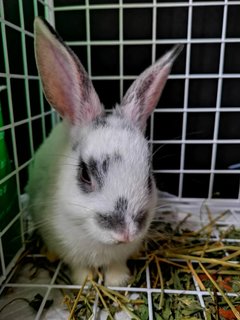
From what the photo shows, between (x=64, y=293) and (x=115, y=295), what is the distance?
0.52 feet

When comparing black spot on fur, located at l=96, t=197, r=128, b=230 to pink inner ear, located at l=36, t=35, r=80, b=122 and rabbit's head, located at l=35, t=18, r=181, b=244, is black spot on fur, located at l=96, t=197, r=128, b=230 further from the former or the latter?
pink inner ear, located at l=36, t=35, r=80, b=122

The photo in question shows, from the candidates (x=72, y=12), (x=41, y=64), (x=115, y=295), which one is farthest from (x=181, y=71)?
(x=115, y=295)

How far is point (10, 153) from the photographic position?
106 centimetres

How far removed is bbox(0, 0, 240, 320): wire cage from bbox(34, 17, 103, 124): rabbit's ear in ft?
0.41

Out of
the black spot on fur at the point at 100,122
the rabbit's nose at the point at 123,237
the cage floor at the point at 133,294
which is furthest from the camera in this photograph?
the black spot on fur at the point at 100,122

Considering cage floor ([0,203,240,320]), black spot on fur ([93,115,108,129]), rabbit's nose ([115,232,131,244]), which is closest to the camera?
rabbit's nose ([115,232,131,244])

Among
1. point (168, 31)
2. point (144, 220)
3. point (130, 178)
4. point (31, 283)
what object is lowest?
point (31, 283)

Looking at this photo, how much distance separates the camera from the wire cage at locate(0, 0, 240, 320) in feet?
3.36

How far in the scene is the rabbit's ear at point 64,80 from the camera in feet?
2.93

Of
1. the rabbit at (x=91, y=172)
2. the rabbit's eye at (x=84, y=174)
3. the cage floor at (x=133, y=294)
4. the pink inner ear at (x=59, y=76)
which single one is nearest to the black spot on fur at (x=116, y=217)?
the rabbit at (x=91, y=172)

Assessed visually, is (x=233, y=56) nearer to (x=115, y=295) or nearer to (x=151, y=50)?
(x=151, y=50)

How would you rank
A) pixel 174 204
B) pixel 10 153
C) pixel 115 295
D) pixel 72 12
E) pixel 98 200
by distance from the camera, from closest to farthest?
1. pixel 98 200
2. pixel 115 295
3. pixel 10 153
4. pixel 72 12
5. pixel 174 204

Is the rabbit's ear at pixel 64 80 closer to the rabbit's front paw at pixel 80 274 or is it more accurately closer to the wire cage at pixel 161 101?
the wire cage at pixel 161 101

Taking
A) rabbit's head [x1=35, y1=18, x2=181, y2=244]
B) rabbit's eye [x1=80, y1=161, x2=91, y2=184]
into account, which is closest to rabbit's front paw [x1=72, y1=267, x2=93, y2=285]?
rabbit's head [x1=35, y1=18, x2=181, y2=244]
